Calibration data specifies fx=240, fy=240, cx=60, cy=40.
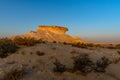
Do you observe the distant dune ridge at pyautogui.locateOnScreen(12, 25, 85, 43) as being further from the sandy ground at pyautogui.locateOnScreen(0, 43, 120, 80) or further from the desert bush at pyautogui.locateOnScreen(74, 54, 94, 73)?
the desert bush at pyautogui.locateOnScreen(74, 54, 94, 73)

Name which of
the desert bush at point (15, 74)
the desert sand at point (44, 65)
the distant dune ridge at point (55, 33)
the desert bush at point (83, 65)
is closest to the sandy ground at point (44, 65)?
the desert sand at point (44, 65)

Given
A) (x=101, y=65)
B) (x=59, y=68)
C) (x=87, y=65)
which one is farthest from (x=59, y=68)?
(x=101, y=65)

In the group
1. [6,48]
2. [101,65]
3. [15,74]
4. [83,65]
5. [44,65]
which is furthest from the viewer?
[6,48]

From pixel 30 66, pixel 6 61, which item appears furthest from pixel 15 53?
pixel 30 66

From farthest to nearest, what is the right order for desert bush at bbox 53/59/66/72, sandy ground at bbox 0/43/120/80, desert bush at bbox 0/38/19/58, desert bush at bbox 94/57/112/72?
desert bush at bbox 0/38/19/58
desert bush at bbox 94/57/112/72
desert bush at bbox 53/59/66/72
sandy ground at bbox 0/43/120/80

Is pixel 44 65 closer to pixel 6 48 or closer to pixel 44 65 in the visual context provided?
pixel 44 65

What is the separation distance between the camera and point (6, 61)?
37.8 ft

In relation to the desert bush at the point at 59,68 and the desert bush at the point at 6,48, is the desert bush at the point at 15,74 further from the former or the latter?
the desert bush at the point at 6,48

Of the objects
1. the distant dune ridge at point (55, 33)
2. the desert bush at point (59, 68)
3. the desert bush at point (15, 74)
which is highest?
the distant dune ridge at point (55, 33)

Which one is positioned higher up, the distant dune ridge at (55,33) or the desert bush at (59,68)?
the distant dune ridge at (55,33)

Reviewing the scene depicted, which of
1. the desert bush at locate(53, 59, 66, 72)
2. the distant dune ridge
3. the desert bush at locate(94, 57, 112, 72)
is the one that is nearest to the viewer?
the desert bush at locate(53, 59, 66, 72)

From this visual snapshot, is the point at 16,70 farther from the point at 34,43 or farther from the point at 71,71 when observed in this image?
the point at 34,43

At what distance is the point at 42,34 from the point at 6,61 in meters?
29.1

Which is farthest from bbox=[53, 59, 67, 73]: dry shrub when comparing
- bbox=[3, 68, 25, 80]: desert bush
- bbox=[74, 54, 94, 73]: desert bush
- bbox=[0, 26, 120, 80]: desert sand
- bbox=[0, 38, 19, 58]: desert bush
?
bbox=[0, 38, 19, 58]: desert bush
